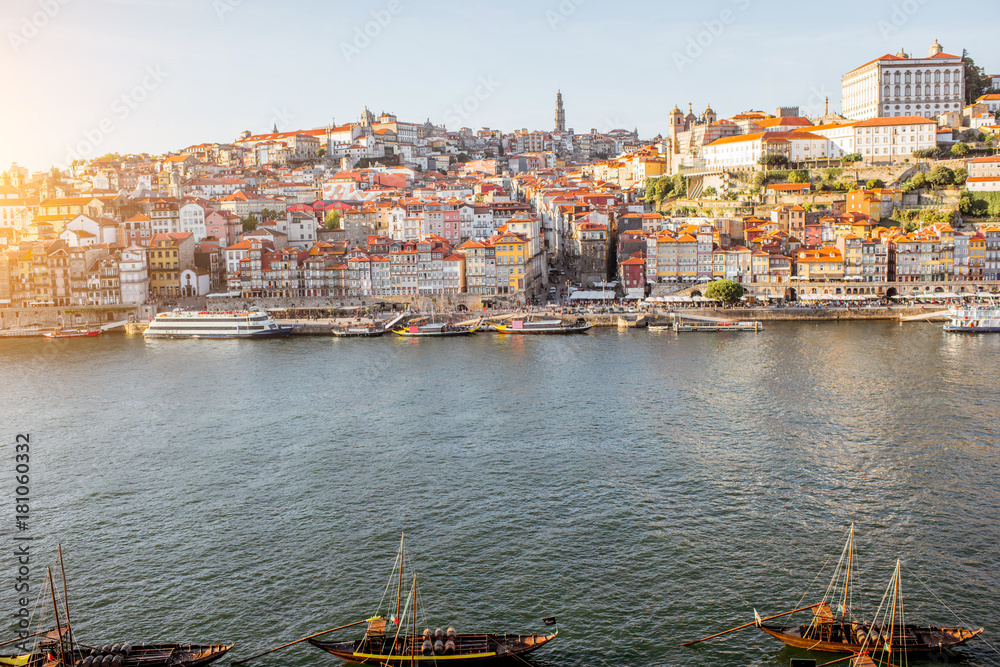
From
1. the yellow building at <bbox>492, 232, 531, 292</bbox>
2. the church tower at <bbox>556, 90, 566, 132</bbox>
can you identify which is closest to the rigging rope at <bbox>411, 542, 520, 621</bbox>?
the yellow building at <bbox>492, 232, 531, 292</bbox>

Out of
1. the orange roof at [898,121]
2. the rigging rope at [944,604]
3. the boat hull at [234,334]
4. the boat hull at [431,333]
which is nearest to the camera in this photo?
the rigging rope at [944,604]

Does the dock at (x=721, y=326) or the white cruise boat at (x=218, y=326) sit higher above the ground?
the white cruise boat at (x=218, y=326)

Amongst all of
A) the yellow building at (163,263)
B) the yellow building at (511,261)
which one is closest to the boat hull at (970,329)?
the yellow building at (511,261)

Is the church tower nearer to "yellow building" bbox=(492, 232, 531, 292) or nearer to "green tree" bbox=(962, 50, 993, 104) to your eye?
"green tree" bbox=(962, 50, 993, 104)

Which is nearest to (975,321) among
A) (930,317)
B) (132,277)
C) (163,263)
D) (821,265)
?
(930,317)

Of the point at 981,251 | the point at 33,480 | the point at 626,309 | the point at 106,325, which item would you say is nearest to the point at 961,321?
the point at 981,251

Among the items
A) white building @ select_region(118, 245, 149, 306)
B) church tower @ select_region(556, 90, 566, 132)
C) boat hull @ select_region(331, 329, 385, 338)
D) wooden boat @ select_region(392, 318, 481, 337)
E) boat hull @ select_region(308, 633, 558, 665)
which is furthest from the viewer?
church tower @ select_region(556, 90, 566, 132)

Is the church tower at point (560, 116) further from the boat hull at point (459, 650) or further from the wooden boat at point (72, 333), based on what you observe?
the boat hull at point (459, 650)

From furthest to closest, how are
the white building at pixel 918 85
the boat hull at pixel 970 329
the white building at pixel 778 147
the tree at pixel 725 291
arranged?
the white building at pixel 918 85 < the white building at pixel 778 147 < the tree at pixel 725 291 < the boat hull at pixel 970 329

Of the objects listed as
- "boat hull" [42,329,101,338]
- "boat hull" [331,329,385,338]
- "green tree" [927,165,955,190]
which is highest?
"green tree" [927,165,955,190]
